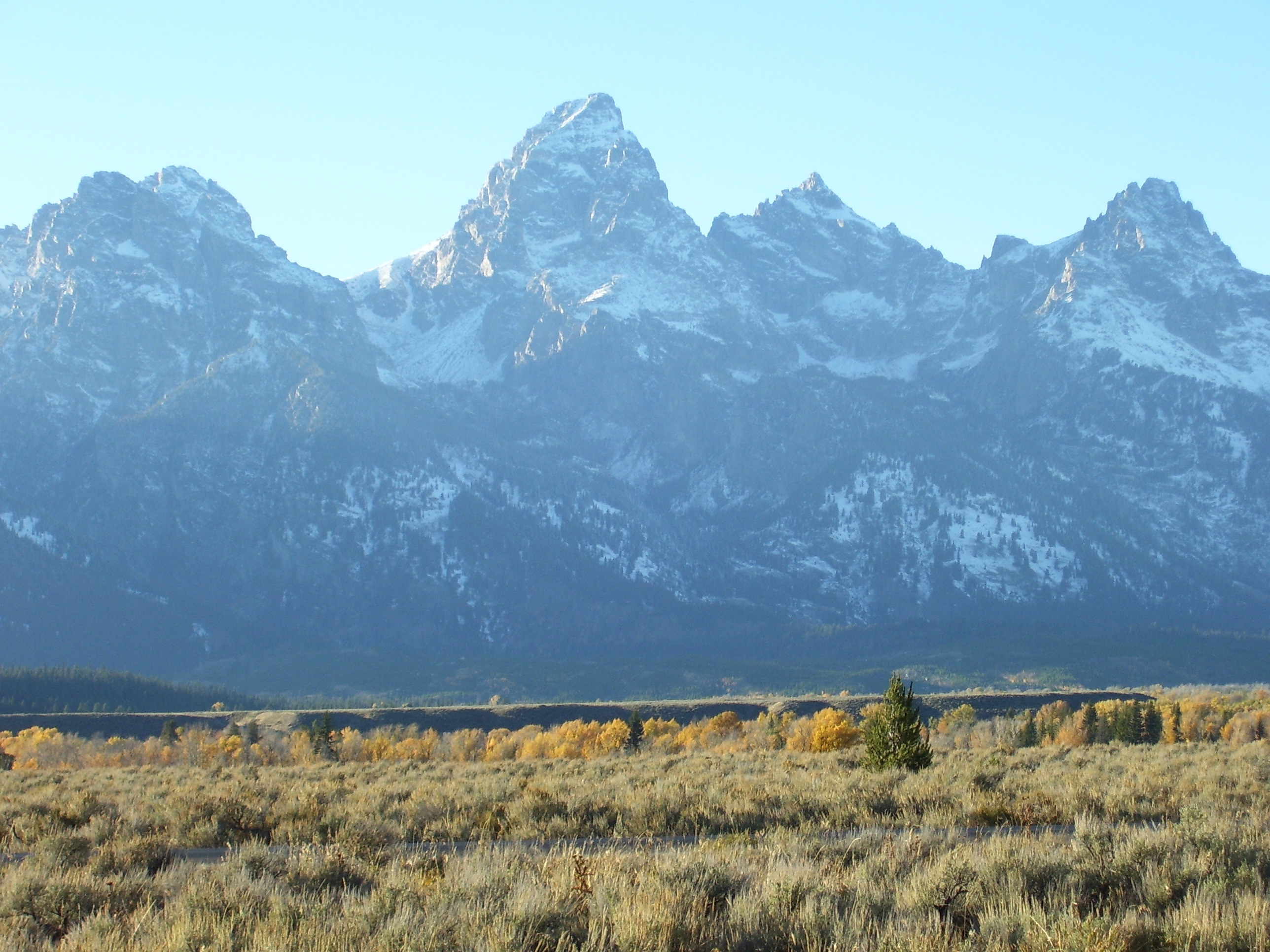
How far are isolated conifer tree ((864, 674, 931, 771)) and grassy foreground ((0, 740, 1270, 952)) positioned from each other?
943cm

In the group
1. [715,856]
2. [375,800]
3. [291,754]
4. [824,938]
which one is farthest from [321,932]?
[291,754]

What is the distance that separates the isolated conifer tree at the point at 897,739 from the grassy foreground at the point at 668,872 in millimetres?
9429

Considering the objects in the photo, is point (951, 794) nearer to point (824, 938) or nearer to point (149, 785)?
point (824, 938)

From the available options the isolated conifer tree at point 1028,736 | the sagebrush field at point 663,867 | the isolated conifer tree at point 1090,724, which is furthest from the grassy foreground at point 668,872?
the isolated conifer tree at point 1090,724

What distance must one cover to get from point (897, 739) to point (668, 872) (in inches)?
1122

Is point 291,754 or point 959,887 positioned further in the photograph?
point 291,754

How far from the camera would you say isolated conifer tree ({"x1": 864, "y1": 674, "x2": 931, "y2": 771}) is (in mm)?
38906

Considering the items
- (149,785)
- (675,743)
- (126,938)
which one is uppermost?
(126,938)

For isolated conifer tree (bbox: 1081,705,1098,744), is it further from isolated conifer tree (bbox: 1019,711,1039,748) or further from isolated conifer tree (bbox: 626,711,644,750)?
isolated conifer tree (bbox: 626,711,644,750)

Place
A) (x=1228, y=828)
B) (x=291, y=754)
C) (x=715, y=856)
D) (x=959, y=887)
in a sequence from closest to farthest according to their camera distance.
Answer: (x=959, y=887)
(x=715, y=856)
(x=1228, y=828)
(x=291, y=754)

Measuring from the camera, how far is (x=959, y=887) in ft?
44.7

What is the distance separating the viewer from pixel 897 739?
4119 centimetres

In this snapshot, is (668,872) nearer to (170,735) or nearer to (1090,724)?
(1090,724)

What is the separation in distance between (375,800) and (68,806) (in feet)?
22.6
